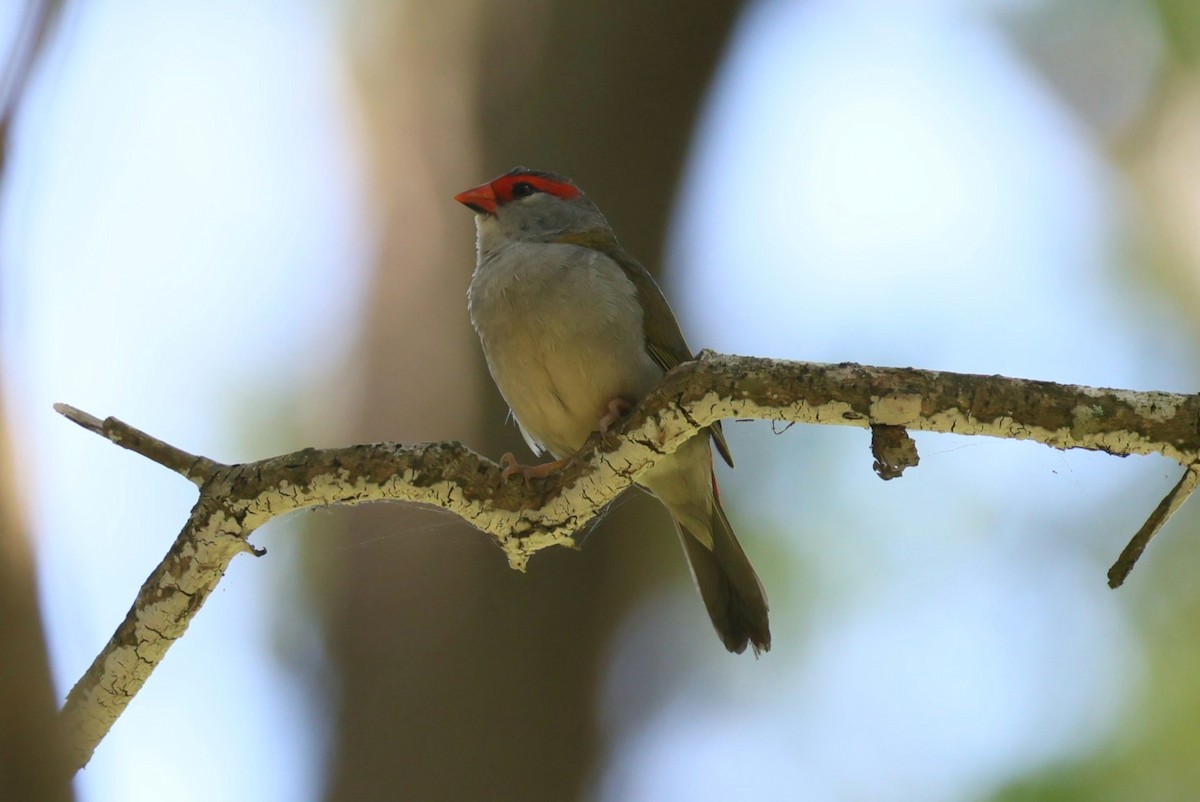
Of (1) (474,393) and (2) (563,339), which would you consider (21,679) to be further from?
→ (1) (474,393)

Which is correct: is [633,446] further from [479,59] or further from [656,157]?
[479,59]

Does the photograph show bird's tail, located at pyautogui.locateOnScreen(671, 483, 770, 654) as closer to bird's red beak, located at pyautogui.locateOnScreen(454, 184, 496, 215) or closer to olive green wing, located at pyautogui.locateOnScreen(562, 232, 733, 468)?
olive green wing, located at pyautogui.locateOnScreen(562, 232, 733, 468)

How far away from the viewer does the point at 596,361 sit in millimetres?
3617

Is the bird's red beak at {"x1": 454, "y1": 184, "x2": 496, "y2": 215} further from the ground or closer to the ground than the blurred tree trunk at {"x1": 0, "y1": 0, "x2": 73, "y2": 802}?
further from the ground

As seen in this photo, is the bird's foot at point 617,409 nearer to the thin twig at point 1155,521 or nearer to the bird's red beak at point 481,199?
the bird's red beak at point 481,199

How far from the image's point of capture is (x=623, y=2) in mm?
4441

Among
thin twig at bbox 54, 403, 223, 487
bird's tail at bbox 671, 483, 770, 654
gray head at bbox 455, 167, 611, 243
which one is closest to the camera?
thin twig at bbox 54, 403, 223, 487

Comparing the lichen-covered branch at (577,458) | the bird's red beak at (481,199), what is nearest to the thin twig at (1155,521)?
the lichen-covered branch at (577,458)

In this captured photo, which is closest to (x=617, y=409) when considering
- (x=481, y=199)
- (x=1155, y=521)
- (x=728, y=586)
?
(x=728, y=586)

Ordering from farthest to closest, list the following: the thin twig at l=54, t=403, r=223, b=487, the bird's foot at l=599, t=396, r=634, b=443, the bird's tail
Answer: the bird's tail, the bird's foot at l=599, t=396, r=634, b=443, the thin twig at l=54, t=403, r=223, b=487

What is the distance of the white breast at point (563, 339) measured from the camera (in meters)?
3.62

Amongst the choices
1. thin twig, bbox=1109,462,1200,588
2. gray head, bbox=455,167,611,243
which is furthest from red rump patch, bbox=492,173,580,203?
thin twig, bbox=1109,462,1200,588

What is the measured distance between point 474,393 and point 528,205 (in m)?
0.76

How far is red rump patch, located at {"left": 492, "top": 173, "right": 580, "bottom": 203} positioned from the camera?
14.4 feet
